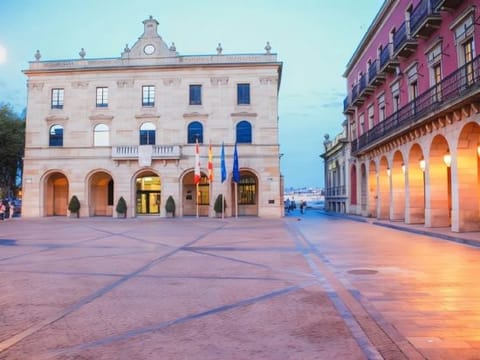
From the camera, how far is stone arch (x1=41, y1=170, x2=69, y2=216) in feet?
132

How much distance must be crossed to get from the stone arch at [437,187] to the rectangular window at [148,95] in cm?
2555

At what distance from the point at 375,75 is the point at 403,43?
6.44 meters

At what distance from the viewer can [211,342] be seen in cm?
489

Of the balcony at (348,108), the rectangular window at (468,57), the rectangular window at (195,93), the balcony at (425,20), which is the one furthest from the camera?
the balcony at (348,108)

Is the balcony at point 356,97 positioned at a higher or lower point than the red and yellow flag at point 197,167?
higher

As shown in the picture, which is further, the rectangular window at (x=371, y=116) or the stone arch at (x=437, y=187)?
the rectangular window at (x=371, y=116)

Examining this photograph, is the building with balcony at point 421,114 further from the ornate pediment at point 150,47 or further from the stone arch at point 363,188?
the ornate pediment at point 150,47

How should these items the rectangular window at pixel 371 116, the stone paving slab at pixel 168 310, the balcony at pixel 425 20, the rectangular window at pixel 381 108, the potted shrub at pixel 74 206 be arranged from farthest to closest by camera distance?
1. the potted shrub at pixel 74 206
2. the rectangular window at pixel 371 116
3. the rectangular window at pixel 381 108
4. the balcony at pixel 425 20
5. the stone paving slab at pixel 168 310

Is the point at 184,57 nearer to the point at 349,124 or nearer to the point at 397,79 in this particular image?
the point at 349,124

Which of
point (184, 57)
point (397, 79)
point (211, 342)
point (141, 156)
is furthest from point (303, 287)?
point (184, 57)

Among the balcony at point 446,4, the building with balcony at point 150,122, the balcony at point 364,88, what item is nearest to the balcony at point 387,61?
the balcony at point 364,88

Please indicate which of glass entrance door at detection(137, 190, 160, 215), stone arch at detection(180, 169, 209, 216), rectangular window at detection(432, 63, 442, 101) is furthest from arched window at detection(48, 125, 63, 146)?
rectangular window at detection(432, 63, 442, 101)

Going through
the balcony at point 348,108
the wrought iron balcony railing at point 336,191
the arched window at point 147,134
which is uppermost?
the balcony at point 348,108

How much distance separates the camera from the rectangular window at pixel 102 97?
129 feet
